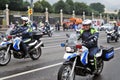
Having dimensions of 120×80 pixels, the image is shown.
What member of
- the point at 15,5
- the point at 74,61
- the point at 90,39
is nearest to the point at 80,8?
the point at 15,5

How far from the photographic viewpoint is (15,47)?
11.5 meters

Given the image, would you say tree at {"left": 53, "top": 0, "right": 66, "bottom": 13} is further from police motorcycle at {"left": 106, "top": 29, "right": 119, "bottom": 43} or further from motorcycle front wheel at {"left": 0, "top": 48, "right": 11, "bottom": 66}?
motorcycle front wheel at {"left": 0, "top": 48, "right": 11, "bottom": 66}

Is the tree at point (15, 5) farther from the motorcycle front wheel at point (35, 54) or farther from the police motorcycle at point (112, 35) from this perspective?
the motorcycle front wheel at point (35, 54)

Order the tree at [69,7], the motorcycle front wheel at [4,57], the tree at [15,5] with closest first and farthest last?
the motorcycle front wheel at [4,57] → the tree at [15,5] → the tree at [69,7]

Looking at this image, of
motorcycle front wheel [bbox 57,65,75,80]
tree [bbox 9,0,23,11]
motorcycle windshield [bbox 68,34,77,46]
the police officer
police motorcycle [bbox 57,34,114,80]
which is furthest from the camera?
tree [bbox 9,0,23,11]

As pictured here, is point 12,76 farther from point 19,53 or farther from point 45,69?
point 19,53

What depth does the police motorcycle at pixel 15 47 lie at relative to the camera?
1123 centimetres

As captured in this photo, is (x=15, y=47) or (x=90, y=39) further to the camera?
(x=15, y=47)

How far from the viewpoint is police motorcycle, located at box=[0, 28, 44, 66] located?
11.2 meters

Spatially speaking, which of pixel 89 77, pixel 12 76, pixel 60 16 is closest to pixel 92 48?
A: pixel 89 77

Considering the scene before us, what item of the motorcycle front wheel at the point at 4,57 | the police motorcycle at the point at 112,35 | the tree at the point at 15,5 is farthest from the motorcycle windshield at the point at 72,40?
the tree at the point at 15,5

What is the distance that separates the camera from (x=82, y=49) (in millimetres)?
7664

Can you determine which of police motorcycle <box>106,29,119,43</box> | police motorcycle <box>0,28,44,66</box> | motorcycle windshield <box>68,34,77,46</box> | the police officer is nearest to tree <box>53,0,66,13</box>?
police motorcycle <box>106,29,119,43</box>

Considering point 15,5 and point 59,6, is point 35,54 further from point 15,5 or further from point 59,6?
point 59,6
